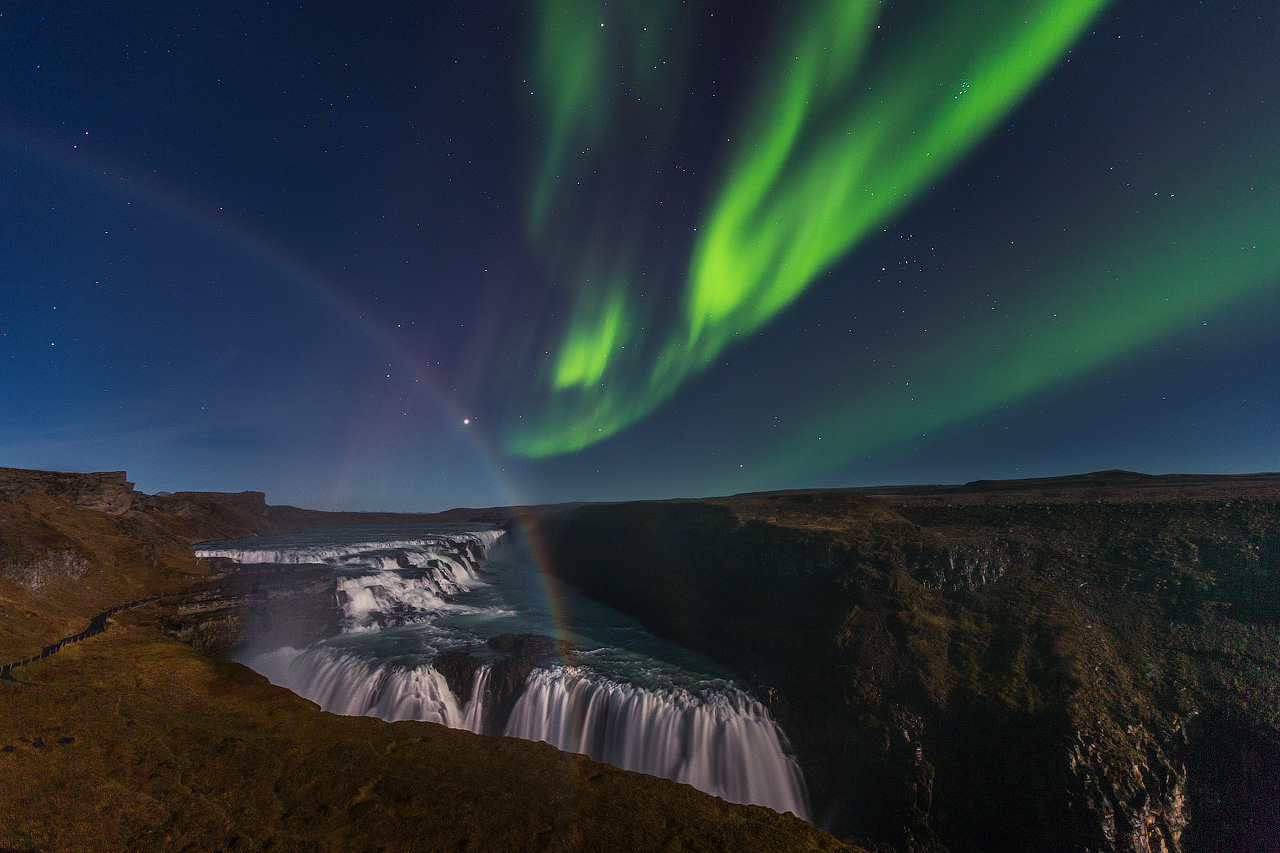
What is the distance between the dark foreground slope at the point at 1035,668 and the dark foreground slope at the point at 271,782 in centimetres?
871

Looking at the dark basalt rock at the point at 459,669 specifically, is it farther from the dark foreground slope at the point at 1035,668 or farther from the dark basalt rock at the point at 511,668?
the dark foreground slope at the point at 1035,668

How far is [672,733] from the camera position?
62.6ft

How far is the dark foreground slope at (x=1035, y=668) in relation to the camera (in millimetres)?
14133

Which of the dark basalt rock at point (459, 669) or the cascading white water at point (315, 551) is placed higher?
the cascading white water at point (315, 551)

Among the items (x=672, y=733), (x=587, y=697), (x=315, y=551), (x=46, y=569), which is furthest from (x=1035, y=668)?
(x=315, y=551)

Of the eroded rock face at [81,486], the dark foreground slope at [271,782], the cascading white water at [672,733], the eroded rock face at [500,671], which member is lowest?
the cascading white water at [672,733]

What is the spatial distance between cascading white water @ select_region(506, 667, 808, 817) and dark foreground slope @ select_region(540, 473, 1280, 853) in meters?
1.39

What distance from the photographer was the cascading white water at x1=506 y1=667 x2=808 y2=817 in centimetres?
1800

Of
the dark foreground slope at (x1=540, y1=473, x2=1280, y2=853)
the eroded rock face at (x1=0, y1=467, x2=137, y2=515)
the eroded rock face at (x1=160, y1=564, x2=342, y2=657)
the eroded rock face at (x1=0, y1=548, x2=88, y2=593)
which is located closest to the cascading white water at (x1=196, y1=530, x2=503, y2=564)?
the eroded rock face at (x1=0, y1=467, x2=137, y2=515)

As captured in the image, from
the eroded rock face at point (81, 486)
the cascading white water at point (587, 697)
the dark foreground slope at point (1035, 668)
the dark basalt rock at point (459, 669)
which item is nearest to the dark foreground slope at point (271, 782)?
the cascading white water at point (587, 697)

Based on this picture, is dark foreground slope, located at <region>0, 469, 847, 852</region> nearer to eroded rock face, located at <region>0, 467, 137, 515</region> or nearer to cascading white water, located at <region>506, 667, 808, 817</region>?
cascading white water, located at <region>506, 667, 808, 817</region>

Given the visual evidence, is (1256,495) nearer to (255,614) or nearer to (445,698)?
(445,698)

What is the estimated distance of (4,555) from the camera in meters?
23.5

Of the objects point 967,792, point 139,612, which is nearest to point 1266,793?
point 967,792
